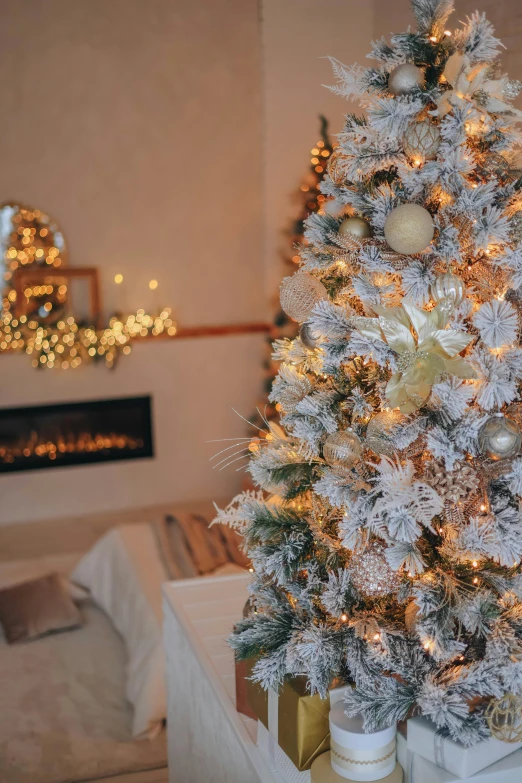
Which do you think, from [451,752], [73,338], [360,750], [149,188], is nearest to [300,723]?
[360,750]

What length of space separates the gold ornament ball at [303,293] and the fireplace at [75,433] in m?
3.97

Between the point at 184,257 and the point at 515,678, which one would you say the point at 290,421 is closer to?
the point at 515,678

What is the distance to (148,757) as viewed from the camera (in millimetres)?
2789

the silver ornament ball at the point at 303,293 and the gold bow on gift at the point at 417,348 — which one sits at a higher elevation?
the silver ornament ball at the point at 303,293

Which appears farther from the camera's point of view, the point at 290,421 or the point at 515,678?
the point at 290,421

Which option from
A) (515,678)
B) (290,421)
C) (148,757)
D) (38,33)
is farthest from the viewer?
(38,33)

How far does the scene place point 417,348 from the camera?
124cm

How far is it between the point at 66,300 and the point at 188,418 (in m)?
1.20

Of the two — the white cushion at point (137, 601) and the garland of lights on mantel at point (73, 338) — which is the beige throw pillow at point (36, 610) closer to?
the white cushion at point (137, 601)

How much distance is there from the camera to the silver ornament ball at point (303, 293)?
4.68 feet

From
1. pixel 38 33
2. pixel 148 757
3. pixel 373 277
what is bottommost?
pixel 148 757

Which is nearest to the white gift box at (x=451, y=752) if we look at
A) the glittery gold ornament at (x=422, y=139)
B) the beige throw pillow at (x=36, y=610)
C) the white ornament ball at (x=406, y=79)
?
the glittery gold ornament at (x=422, y=139)

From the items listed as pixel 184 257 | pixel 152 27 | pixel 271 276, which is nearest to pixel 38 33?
pixel 152 27

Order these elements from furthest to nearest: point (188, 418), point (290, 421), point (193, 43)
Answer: point (188, 418)
point (193, 43)
point (290, 421)
